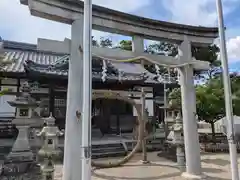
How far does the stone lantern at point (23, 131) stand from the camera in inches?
250

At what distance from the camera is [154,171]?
6.34 m

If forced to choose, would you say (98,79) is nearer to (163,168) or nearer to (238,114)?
(163,168)

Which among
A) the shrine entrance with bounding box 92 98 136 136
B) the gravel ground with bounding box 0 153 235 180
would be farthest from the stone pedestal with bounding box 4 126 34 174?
the shrine entrance with bounding box 92 98 136 136

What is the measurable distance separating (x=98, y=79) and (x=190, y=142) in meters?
7.11

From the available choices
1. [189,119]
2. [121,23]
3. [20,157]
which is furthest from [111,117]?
[121,23]

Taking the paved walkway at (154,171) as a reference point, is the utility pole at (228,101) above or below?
above

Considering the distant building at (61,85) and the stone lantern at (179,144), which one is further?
the distant building at (61,85)

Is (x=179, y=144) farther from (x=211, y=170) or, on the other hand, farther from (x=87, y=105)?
(x=87, y=105)

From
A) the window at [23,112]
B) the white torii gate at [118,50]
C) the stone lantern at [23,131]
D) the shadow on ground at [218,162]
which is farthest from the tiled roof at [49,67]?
the shadow on ground at [218,162]

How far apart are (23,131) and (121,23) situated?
4.95 m

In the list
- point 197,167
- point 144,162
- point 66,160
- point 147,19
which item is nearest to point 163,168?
point 144,162

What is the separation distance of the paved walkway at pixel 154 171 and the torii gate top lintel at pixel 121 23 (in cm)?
361

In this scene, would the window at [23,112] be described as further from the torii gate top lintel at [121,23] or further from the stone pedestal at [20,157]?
the torii gate top lintel at [121,23]

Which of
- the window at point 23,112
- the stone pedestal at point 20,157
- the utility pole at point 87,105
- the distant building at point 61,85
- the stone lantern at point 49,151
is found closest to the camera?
the utility pole at point 87,105
